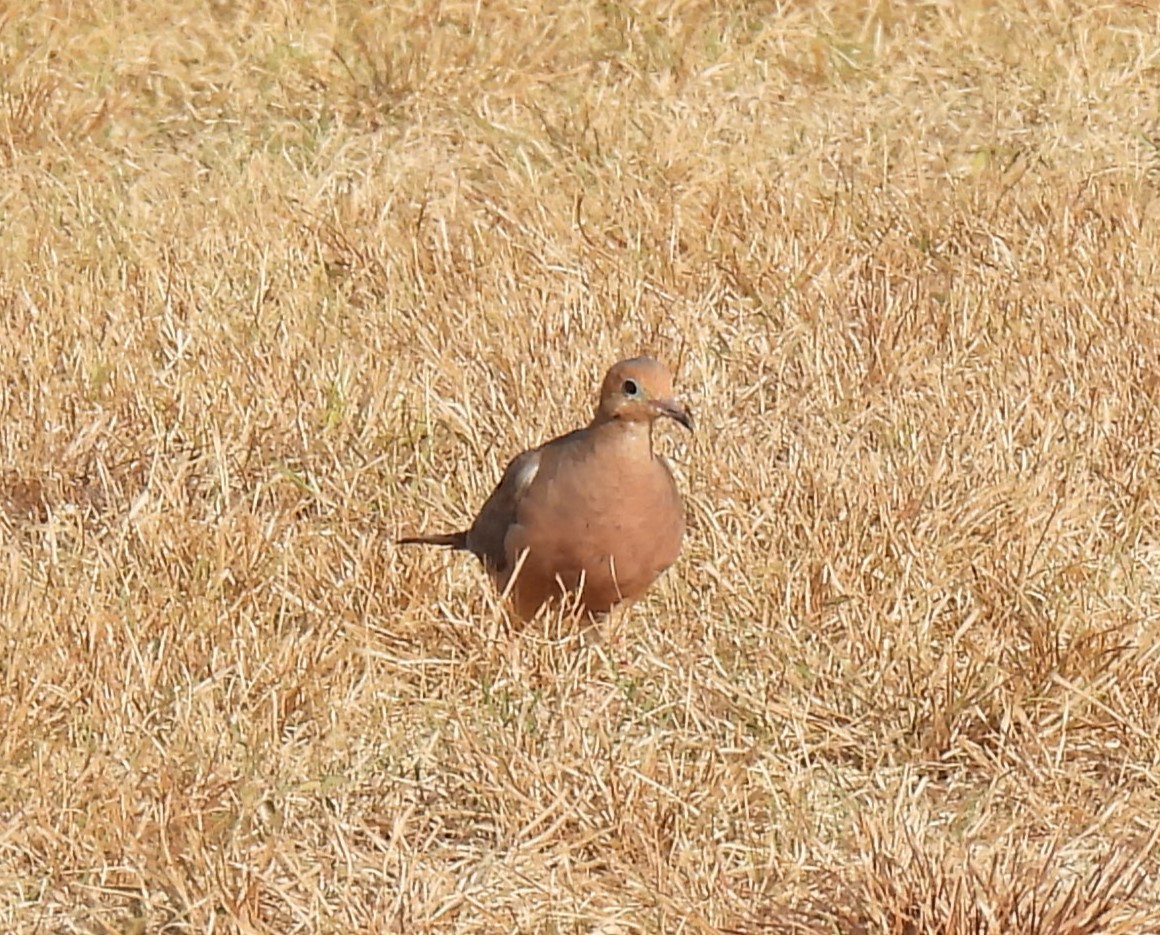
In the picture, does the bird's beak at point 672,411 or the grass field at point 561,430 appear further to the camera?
the bird's beak at point 672,411

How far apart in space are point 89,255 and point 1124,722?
13.6 ft

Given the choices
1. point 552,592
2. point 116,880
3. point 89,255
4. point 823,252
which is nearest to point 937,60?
point 823,252

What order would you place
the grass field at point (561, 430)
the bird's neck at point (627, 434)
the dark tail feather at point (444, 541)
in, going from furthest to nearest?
1. the dark tail feather at point (444, 541)
2. the bird's neck at point (627, 434)
3. the grass field at point (561, 430)

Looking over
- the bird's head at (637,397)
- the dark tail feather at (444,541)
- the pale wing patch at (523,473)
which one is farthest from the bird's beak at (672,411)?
the dark tail feather at (444,541)

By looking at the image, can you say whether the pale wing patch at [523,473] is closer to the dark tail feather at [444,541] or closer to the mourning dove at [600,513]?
the mourning dove at [600,513]

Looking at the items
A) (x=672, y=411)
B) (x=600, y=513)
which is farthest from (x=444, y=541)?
(x=672, y=411)

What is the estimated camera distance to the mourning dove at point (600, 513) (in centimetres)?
495

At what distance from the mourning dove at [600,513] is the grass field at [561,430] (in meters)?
0.16

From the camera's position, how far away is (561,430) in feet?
20.1

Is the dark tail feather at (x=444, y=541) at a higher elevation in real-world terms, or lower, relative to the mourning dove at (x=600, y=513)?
lower

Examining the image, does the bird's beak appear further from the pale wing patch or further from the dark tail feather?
the dark tail feather

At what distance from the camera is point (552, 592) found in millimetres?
5055

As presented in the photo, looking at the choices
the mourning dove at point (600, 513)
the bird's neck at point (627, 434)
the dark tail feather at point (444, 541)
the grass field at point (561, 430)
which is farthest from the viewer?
the dark tail feather at point (444, 541)

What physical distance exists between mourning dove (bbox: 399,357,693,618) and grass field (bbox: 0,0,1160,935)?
16 centimetres
